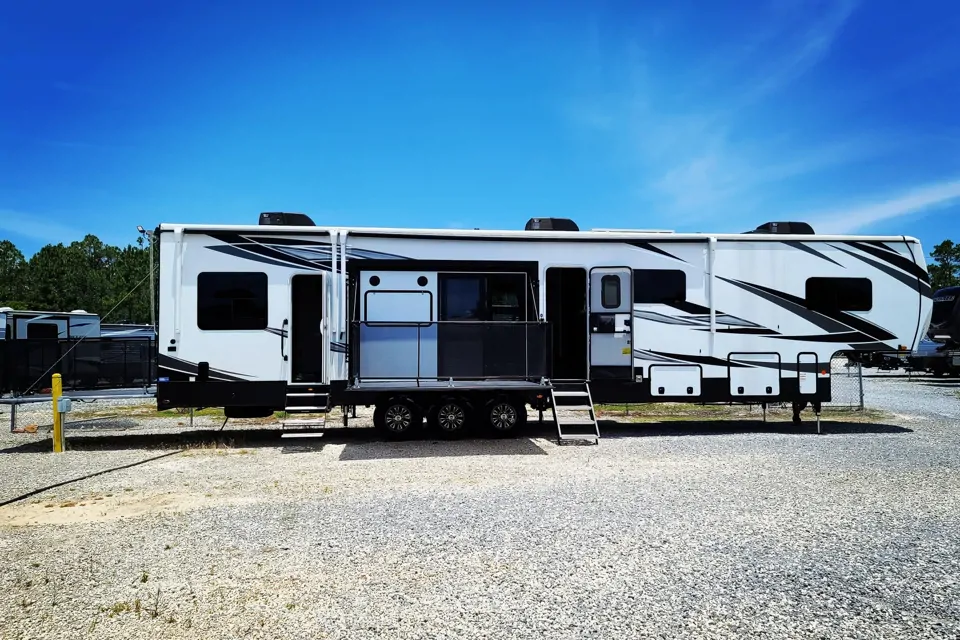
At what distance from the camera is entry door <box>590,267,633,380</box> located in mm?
10406

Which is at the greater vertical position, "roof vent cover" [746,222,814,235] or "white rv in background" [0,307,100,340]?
"roof vent cover" [746,222,814,235]

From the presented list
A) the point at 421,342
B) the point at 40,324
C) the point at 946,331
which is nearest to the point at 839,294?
the point at 421,342

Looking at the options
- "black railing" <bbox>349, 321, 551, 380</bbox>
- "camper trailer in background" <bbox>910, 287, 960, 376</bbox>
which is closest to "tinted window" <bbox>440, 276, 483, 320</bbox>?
"black railing" <bbox>349, 321, 551, 380</bbox>

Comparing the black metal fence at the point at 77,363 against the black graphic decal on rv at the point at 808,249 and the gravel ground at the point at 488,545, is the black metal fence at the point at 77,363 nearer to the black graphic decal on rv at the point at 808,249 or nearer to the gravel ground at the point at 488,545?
the gravel ground at the point at 488,545

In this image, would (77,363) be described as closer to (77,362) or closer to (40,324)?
(77,362)

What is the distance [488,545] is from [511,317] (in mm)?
5734

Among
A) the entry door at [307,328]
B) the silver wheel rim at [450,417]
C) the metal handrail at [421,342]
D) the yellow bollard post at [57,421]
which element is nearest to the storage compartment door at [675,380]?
the metal handrail at [421,342]

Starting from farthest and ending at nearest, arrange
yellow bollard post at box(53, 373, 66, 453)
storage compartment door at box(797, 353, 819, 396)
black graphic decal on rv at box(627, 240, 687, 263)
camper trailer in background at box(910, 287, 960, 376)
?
camper trailer in background at box(910, 287, 960, 376) < storage compartment door at box(797, 353, 819, 396) < black graphic decal on rv at box(627, 240, 687, 263) < yellow bollard post at box(53, 373, 66, 453)

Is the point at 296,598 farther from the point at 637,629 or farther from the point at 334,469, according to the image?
the point at 334,469

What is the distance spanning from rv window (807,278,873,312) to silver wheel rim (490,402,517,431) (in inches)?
212

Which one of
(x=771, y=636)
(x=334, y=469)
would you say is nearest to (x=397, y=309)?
(x=334, y=469)

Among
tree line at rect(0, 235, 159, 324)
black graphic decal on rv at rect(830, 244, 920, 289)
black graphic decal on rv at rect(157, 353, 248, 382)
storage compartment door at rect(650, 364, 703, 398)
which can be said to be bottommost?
storage compartment door at rect(650, 364, 703, 398)

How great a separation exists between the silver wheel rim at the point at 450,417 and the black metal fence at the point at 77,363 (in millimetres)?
5329

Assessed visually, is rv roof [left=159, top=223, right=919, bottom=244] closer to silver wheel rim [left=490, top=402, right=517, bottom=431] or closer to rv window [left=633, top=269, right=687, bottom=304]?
rv window [left=633, top=269, right=687, bottom=304]
